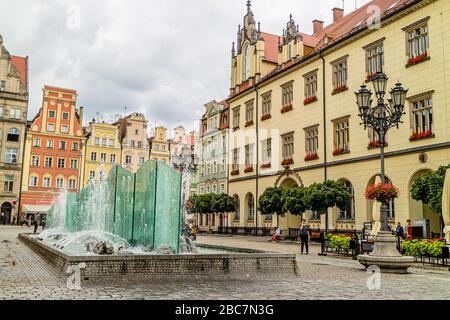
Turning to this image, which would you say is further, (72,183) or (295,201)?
(72,183)

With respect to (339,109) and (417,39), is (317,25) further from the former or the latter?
(417,39)

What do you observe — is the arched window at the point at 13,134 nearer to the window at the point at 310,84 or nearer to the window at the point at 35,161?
the window at the point at 35,161

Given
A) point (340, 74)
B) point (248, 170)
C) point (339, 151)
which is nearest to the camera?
point (339, 151)

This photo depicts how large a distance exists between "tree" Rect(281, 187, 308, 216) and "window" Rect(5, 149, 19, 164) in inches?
1760

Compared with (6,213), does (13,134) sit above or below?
above

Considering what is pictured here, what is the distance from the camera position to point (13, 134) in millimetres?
61969

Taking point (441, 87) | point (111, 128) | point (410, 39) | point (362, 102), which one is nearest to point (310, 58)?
point (410, 39)

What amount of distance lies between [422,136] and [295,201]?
363 inches

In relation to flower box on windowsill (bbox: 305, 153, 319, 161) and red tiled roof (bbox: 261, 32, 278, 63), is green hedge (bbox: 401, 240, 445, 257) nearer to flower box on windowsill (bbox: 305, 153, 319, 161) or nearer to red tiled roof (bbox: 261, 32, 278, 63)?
flower box on windowsill (bbox: 305, 153, 319, 161)

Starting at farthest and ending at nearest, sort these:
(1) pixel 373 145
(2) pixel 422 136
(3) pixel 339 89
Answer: (3) pixel 339 89 < (1) pixel 373 145 < (2) pixel 422 136

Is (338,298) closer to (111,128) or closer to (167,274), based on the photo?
(167,274)

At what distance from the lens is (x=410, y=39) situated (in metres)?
26.2

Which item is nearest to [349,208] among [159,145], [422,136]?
[422,136]

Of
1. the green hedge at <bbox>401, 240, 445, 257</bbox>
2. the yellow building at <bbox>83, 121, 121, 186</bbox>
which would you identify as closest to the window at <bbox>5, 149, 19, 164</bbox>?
the yellow building at <bbox>83, 121, 121, 186</bbox>
